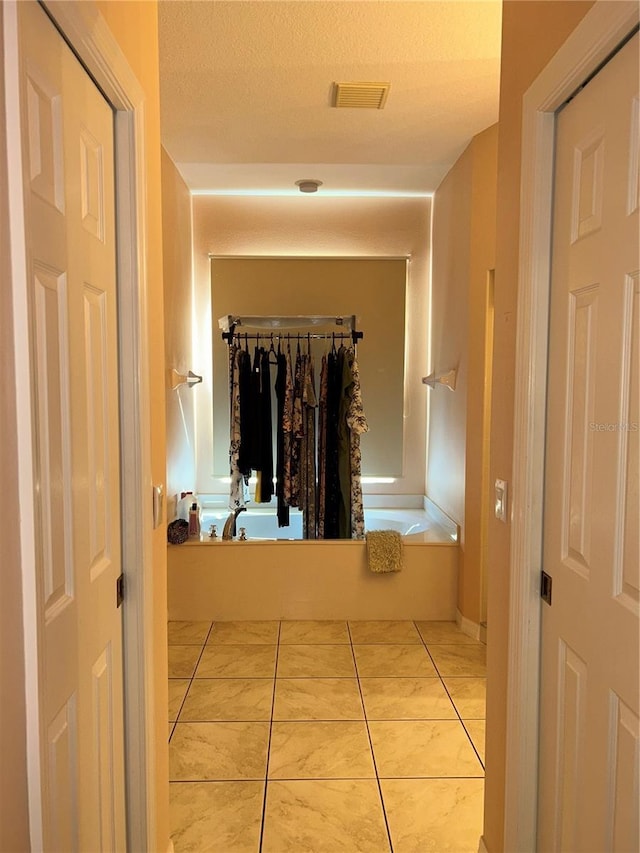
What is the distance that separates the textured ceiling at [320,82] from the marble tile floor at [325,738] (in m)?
2.79

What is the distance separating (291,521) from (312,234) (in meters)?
2.18

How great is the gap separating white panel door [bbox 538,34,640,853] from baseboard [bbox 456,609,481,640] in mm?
1953

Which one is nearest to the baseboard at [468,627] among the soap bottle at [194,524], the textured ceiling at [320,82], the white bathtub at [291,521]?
the white bathtub at [291,521]

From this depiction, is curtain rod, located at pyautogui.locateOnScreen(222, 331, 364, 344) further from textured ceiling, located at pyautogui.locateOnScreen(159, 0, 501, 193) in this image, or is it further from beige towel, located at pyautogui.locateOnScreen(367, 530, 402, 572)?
beige towel, located at pyautogui.locateOnScreen(367, 530, 402, 572)

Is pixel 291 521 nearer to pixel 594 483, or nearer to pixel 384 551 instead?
pixel 384 551

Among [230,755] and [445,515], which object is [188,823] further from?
[445,515]

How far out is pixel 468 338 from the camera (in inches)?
135

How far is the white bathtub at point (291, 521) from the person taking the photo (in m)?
4.16

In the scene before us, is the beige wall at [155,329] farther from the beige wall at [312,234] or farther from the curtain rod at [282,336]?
the beige wall at [312,234]

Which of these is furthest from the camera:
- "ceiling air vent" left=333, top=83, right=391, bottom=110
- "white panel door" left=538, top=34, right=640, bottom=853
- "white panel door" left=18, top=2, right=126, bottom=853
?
"ceiling air vent" left=333, top=83, right=391, bottom=110

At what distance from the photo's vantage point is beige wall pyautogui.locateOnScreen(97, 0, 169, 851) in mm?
1548

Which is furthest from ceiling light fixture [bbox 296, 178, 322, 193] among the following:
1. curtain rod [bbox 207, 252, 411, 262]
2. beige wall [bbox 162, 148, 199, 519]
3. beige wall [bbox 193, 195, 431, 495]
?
beige wall [bbox 162, 148, 199, 519]

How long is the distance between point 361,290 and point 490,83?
6.76 feet

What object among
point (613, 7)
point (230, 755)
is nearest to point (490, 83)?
point (613, 7)
